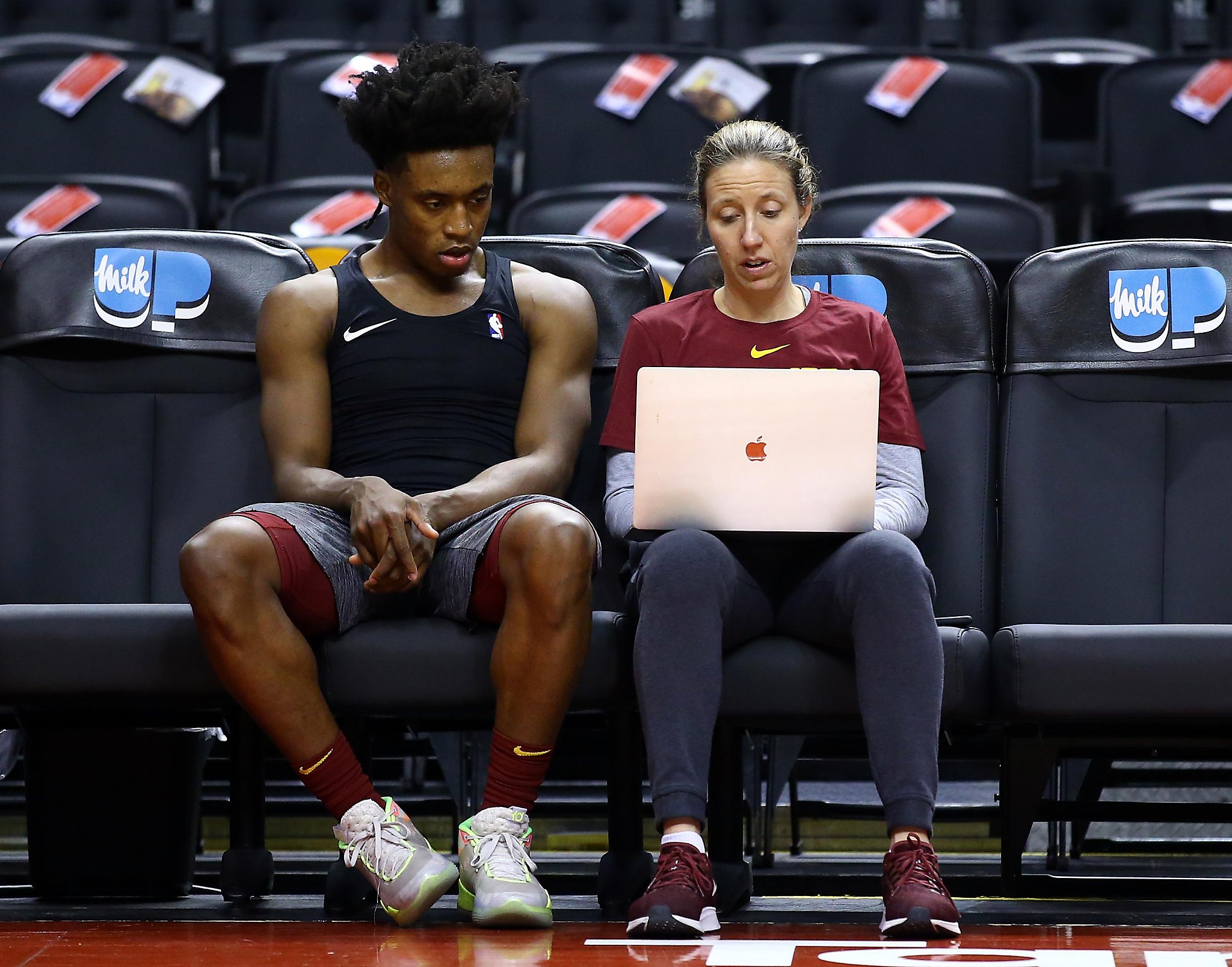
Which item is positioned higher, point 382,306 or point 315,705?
point 382,306

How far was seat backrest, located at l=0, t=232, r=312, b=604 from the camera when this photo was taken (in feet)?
7.39

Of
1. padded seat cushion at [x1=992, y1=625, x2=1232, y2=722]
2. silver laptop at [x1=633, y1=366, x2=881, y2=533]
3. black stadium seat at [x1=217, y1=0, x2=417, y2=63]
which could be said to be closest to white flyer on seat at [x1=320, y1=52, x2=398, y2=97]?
black stadium seat at [x1=217, y1=0, x2=417, y2=63]

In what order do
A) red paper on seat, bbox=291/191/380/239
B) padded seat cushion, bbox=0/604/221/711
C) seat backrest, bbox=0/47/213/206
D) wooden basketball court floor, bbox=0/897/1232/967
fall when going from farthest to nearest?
seat backrest, bbox=0/47/213/206
red paper on seat, bbox=291/191/380/239
padded seat cushion, bbox=0/604/221/711
wooden basketball court floor, bbox=0/897/1232/967

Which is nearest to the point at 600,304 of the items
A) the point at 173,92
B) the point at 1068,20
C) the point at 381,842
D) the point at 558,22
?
the point at 381,842

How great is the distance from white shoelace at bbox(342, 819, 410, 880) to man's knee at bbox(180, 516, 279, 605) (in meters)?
0.29

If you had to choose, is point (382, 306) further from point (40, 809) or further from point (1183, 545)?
point (1183, 545)

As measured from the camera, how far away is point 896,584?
173cm

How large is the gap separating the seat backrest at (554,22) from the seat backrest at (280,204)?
1.20 metres

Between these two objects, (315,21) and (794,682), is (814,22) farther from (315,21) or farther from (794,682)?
(794,682)

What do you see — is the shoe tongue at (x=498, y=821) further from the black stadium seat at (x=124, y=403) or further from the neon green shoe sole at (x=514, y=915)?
the black stadium seat at (x=124, y=403)

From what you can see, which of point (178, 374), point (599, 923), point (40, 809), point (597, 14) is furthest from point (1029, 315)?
point (597, 14)

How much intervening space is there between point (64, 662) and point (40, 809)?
32 centimetres

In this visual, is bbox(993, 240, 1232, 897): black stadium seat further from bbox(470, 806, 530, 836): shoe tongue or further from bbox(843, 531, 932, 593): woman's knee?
bbox(470, 806, 530, 836): shoe tongue

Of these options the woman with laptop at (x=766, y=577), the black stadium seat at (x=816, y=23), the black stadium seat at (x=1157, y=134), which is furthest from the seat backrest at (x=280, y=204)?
the black stadium seat at (x=1157, y=134)
